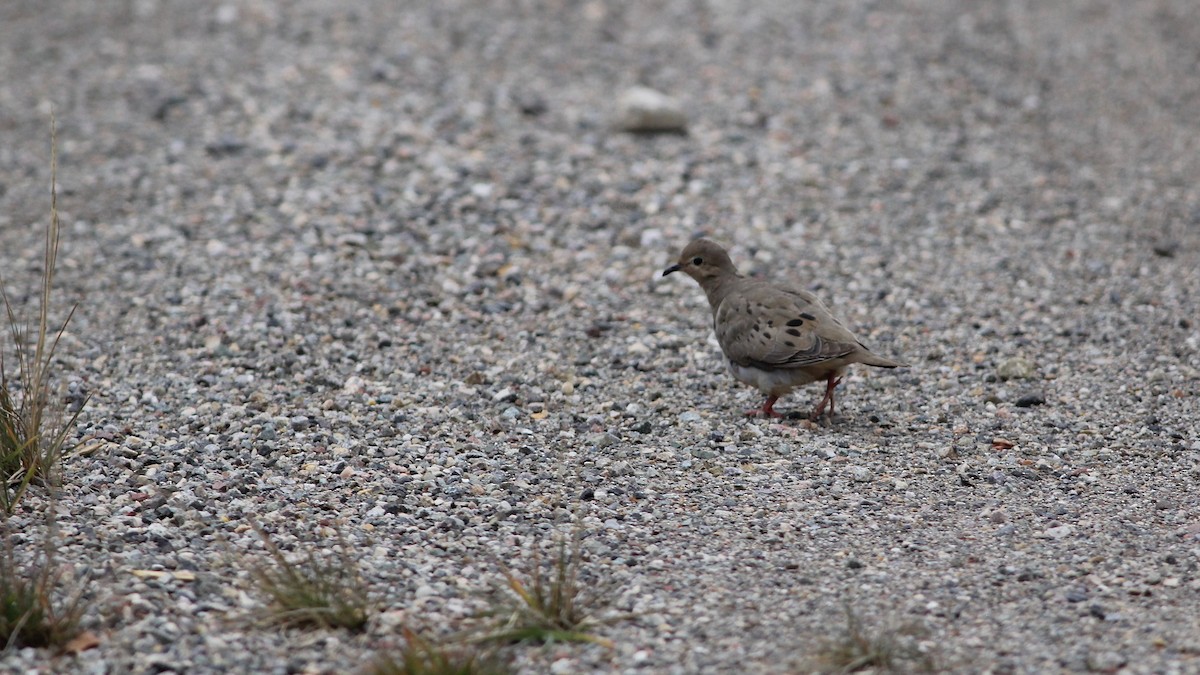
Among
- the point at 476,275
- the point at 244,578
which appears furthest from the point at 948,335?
the point at 244,578

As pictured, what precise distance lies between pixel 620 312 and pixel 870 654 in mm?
4185

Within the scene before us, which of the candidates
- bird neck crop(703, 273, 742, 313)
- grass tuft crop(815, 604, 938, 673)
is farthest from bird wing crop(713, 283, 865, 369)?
grass tuft crop(815, 604, 938, 673)

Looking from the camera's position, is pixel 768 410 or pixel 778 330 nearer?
pixel 778 330

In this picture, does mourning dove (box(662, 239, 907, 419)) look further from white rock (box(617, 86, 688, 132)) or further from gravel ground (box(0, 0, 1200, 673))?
white rock (box(617, 86, 688, 132))

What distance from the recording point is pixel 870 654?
4.44 meters

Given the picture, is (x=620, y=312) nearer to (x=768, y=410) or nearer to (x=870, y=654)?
(x=768, y=410)

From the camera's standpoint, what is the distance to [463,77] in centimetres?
1149

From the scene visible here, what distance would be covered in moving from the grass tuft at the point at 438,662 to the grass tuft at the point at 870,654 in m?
1.09

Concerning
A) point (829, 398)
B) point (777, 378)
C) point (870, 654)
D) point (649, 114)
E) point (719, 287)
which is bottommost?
point (870, 654)

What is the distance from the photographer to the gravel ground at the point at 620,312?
5.10 meters

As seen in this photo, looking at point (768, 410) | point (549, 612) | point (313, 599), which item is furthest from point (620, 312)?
point (313, 599)

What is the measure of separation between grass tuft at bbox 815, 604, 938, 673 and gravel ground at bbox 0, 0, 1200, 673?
129mm

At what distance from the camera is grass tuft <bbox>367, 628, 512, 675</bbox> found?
14.1 ft

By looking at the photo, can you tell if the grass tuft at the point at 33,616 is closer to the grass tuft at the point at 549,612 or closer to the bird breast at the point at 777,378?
the grass tuft at the point at 549,612
